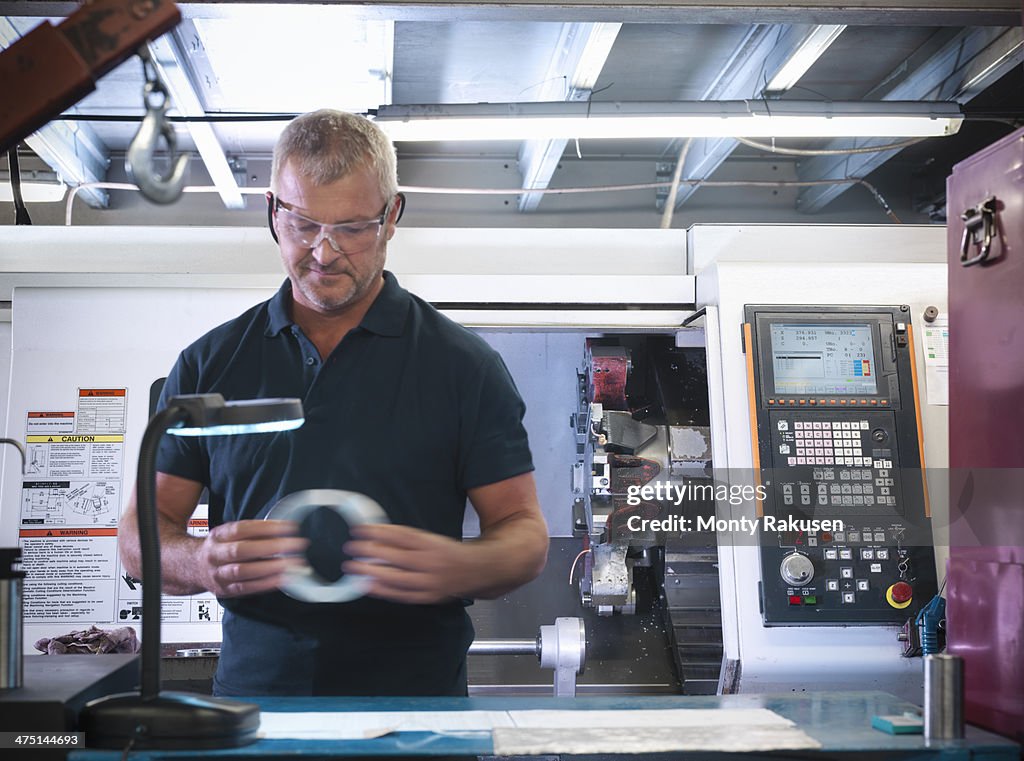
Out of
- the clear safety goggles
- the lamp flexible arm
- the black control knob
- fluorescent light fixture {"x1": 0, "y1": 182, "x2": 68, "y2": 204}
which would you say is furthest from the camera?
fluorescent light fixture {"x1": 0, "y1": 182, "x2": 68, "y2": 204}

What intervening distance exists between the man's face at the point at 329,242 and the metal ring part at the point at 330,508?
1.10 feet

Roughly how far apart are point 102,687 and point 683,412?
6.99ft

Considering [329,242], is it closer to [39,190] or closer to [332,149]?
[332,149]

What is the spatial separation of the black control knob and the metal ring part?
126 centimetres

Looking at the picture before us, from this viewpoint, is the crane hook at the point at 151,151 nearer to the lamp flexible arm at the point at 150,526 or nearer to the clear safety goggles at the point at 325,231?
the lamp flexible arm at the point at 150,526

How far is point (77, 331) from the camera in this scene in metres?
2.84

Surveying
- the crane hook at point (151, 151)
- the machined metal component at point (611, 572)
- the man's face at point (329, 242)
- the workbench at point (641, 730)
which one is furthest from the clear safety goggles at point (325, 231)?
the machined metal component at point (611, 572)

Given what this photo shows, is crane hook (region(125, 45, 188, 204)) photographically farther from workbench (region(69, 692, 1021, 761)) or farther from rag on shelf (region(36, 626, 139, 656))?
rag on shelf (region(36, 626, 139, 656))

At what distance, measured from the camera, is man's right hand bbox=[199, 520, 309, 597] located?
4.62ft

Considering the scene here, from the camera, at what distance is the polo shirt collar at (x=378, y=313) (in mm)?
1737

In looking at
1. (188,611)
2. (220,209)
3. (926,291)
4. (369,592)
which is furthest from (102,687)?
(220,209)

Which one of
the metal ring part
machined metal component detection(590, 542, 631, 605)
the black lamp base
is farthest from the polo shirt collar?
machined metal component detection(590, 542, 631, 605)

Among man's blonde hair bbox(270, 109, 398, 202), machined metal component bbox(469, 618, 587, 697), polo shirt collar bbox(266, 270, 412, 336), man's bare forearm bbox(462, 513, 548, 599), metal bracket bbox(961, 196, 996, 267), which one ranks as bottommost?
machined metal component bbox(469, 618, 587, 697)

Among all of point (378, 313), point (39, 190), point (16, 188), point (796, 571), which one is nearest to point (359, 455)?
point (378, 313)
